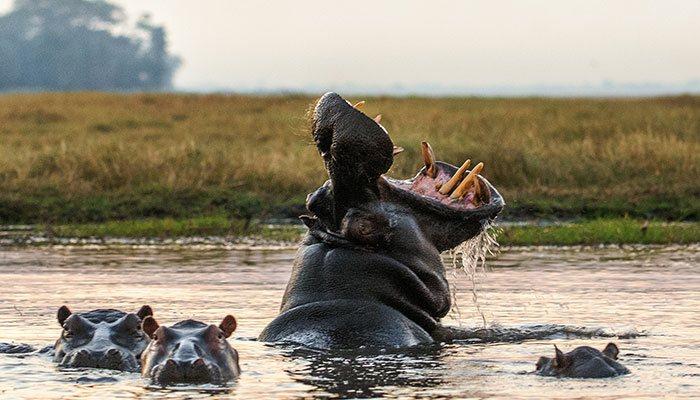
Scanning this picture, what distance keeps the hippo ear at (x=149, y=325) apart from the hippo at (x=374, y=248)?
64cm

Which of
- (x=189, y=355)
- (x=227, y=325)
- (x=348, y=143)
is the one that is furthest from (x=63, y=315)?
(x=348, y=143)

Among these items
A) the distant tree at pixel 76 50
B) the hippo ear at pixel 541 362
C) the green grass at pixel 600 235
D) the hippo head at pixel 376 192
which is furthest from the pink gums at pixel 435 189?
the distant tree at pixel 76 50

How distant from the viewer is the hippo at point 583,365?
5.93 meters

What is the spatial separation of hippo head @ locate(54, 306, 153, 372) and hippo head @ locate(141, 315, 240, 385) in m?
0.32

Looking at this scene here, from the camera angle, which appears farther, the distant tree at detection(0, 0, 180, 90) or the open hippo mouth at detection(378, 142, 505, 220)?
the distant tree at detection(0, 0, 180, 90)

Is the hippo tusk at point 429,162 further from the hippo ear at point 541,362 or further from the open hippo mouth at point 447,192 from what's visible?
the hippo ear at point 541,362

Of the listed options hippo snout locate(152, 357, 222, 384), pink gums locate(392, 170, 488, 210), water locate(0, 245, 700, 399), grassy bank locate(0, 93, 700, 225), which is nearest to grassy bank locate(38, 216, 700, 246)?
water locate(0, 245, 700, 399)

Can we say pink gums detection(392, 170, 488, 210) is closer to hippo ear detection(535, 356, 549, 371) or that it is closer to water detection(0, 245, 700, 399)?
water detection(0, 245, 700, 399)

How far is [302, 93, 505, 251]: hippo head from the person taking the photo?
593cm

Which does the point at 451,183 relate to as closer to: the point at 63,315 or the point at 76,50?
the point at 63,315

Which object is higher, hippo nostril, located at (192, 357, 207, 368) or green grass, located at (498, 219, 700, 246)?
hippo nostril, located at (192, 357, 207, 368)

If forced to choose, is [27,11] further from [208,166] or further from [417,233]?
[417,233]

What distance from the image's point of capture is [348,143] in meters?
5.90

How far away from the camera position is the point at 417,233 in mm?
6457
